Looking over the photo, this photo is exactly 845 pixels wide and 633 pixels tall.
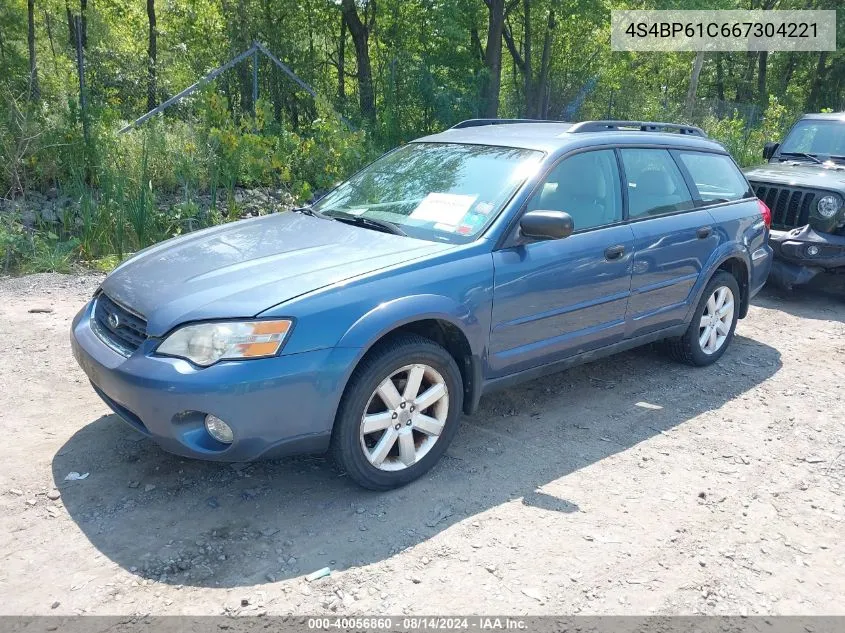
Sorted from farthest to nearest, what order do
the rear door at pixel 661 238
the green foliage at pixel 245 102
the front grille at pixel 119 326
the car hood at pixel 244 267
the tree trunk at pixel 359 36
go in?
the tree trunk at pixel 359 36
the green foliage at pixel 245 102
the rear door at pixel 661 238
the front grille at pixel 119 326
the car hood at pixel 244 267

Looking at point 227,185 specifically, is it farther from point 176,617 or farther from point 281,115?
point 176,617

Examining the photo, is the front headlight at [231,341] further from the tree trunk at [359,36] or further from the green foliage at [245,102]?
the tree trunk at [359,36]

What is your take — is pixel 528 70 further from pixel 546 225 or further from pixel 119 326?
pixel 119 326

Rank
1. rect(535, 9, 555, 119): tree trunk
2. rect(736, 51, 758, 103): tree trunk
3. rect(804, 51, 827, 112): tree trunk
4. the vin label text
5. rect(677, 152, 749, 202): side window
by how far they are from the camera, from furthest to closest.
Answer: rect(736, 51, 758, 103): tree trunk < rect(804, 51, 827, 112): tree trunk < the vin label text < rect(535, 9, 555, 119): tree trunk < rect(677, 152, 749, 202): side window

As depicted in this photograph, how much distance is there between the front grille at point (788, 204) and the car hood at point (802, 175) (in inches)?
3.0

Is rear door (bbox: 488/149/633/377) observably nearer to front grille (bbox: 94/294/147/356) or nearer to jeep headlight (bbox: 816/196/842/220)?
front grille (bbox: 94/294/147/356)

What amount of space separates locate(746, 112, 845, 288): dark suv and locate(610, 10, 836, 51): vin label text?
1308 centimetres

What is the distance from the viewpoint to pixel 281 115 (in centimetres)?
1204

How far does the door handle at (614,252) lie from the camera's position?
14.4 ft

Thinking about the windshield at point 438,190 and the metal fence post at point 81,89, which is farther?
the metal fence post at point 81,89

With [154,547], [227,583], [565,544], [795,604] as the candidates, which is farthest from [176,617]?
[795,604]

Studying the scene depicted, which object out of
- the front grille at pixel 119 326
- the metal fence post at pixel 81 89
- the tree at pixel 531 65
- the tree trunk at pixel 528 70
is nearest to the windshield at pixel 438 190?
the front grille at pixel 119 326

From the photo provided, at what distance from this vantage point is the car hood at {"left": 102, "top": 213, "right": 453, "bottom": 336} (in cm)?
322

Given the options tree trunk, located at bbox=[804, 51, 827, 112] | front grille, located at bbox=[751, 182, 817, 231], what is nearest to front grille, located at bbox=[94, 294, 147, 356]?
front grille, located at bbox=[751, 182, 817, 231]
